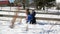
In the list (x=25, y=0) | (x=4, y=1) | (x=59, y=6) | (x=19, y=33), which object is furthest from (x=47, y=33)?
(x=4, y=1)

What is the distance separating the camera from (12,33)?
26.8ft

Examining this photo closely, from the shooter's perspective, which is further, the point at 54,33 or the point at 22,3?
the point at 22,3

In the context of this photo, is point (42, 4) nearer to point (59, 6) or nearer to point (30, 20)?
point (59, 6)

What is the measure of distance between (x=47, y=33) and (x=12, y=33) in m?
1.40

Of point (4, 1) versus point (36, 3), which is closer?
point (36, 3)

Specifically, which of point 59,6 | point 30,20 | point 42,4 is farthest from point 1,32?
point 59,6

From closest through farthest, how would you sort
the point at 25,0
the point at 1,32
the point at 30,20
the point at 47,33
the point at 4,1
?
1. the point at 47,33
2. the point at 1,32
3. the point at 30,20
4. the point at 25,0
5. the point at 4,1

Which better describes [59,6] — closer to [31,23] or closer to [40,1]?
[40,1]

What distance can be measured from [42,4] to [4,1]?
20980mm

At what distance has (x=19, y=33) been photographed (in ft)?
26.9

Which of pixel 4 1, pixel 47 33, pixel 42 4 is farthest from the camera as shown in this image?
pixel 4 1

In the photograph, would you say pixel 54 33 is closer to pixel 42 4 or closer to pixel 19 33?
pixel 19 33

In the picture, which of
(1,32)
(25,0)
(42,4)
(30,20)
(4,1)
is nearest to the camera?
(1,32)

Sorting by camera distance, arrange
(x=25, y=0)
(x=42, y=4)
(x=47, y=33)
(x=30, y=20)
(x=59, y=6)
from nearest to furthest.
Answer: (x=47, y=33) → (x=30, y=20) → (x=42, y=4) → (x=25, y=0) → (x=59, y=6)
